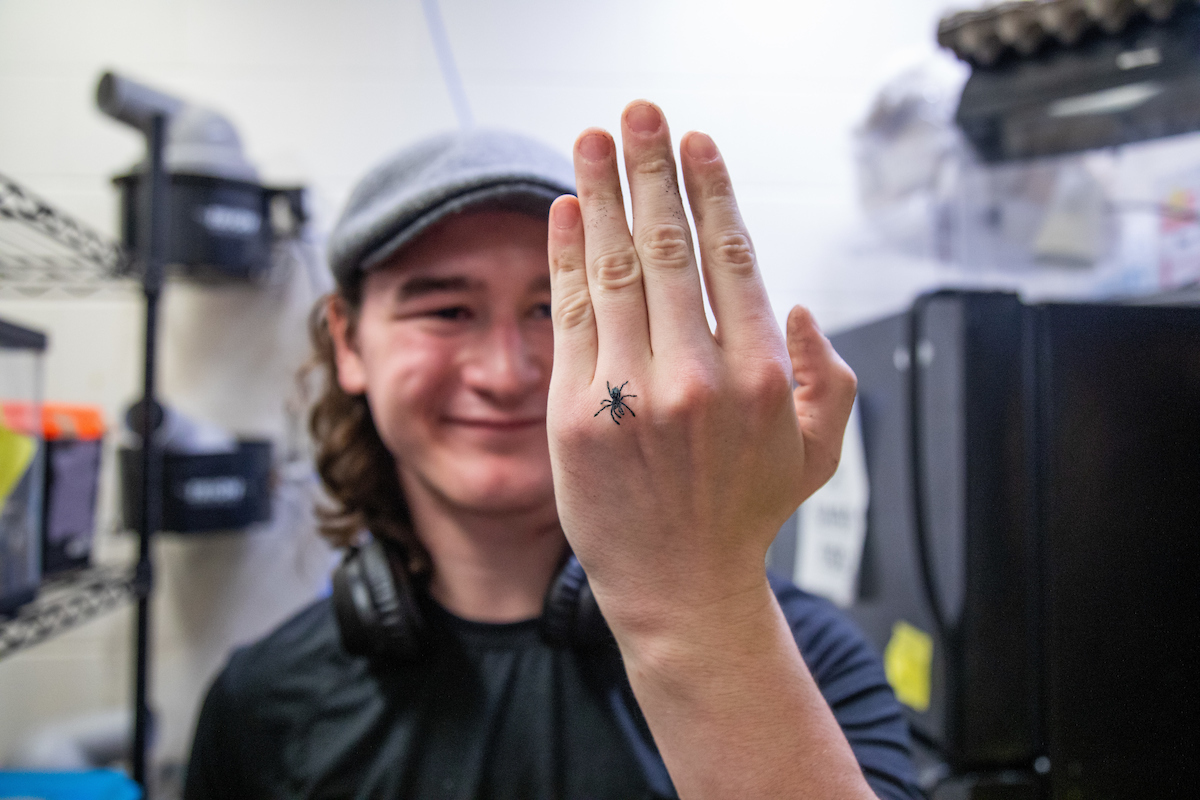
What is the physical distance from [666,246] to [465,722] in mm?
616

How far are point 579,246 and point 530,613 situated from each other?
1.81 ft

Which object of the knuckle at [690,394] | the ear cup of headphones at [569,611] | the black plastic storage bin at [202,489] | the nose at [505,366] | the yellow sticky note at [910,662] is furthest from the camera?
the black plastic storage bin at [202,489]

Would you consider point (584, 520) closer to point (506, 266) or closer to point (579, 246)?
point (579, 246)

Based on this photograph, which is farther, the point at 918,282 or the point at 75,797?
the point at 918,282

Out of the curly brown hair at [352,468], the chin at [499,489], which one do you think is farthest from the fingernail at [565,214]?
the curly brown hair at [352,468]

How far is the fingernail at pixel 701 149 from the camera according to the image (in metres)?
0.35

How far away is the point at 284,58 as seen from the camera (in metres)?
1.30

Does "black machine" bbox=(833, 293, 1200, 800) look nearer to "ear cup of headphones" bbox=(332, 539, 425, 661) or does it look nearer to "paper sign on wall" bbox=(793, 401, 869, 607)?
"paper sign on wall" bbox=(793, 401, 869, 607)

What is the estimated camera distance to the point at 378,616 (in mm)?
719

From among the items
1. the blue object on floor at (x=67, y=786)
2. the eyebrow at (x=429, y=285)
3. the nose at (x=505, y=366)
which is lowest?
the blue object on floor at (x=67, y=786)

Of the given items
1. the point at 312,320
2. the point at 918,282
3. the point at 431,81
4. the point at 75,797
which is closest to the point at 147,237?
the point at 312,320

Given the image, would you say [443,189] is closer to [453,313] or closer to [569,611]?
[453,313]

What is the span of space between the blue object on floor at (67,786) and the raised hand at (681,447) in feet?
2.61

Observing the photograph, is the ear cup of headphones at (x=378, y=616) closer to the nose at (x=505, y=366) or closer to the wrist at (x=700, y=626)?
the nose at (x=505, y=366)
